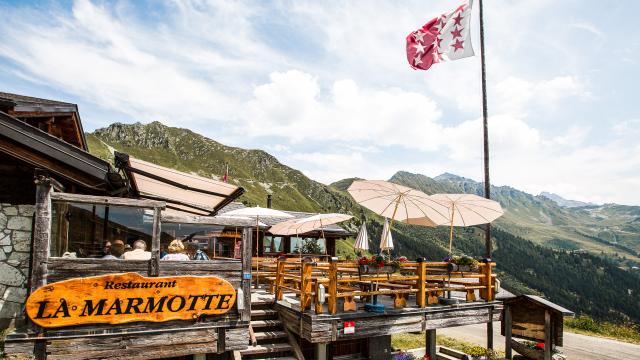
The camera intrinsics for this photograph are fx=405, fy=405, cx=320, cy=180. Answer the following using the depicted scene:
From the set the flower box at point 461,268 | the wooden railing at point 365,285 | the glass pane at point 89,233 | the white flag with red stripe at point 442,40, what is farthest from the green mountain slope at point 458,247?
the flower box at point 461,268

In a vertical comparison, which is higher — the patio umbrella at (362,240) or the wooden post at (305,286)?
the patio umbrella at (362,240)

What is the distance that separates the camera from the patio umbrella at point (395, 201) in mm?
11648

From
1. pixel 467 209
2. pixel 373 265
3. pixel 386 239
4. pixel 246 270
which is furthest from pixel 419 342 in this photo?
pixel 246 270

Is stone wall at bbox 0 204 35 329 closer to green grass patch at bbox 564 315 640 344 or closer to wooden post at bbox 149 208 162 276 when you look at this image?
wooden post at bbox 149 208 162 276

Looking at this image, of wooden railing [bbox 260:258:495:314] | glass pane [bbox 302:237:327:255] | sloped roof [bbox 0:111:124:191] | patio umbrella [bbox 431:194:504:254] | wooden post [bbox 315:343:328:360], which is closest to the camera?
sloped roof [bbox 0:111:124:191]

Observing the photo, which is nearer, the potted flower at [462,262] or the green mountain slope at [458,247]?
the potted flower at [462,262]

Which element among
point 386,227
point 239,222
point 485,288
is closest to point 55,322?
point 239,222

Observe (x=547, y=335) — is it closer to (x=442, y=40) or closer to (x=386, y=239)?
(x=386, y=239)

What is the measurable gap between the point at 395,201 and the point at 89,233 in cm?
997

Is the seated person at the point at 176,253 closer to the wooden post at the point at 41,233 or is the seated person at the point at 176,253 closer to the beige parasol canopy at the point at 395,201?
the wooden post at the point at 41,233

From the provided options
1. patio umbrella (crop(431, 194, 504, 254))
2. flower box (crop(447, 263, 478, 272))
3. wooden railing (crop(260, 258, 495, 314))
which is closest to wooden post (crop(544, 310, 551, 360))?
wooden railing (crop(260, 258, 495, 314))

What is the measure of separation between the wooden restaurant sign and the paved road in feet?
40.8

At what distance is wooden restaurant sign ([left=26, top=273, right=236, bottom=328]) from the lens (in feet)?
21.8

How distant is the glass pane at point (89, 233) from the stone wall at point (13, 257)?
0.52m
